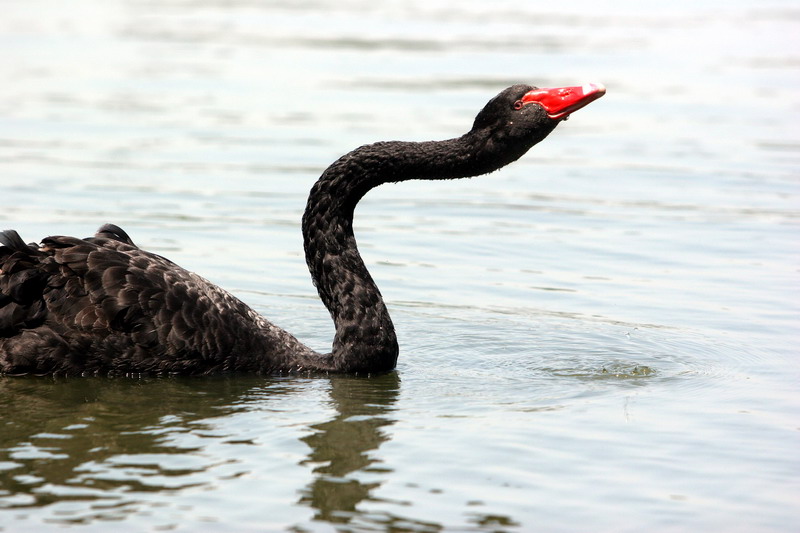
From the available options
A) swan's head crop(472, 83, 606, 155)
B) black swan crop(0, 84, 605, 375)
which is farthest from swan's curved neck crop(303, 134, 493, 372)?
swan's head crop(472, 83, 606, 155)

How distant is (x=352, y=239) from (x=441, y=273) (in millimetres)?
2708

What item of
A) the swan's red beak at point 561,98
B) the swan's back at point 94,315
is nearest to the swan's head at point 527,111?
the swan's red beak at point 561,98

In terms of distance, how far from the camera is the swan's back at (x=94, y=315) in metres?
8.19

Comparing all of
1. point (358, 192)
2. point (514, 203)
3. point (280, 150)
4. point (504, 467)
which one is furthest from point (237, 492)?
point (280, 150)

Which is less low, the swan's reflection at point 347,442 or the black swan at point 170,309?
the black swan at point 170,309

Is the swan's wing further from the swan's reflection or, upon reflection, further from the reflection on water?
the swan's reflection

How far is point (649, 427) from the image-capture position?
7.48 meters

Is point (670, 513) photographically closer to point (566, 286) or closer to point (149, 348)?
point (149, 348)

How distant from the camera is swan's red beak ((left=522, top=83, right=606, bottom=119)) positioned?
25.9ft

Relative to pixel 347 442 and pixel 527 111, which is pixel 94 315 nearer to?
pixel 347 442

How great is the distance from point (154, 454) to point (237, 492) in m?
0.76

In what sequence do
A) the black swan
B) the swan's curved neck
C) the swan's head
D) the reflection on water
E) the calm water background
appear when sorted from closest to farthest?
1. the reflection on water
2. the calm water background
3. the swan's head
4. the black swan
5. the swan's curved neck

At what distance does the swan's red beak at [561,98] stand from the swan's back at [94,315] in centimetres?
250

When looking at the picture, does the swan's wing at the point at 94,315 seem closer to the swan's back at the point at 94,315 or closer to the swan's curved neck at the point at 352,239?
the swan's back at the point at 94,315
